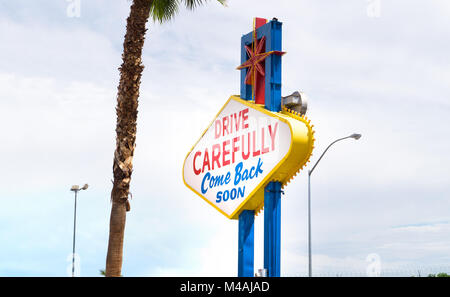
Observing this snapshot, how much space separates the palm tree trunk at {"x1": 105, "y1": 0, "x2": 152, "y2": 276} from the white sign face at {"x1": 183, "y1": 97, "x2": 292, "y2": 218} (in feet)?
7.52

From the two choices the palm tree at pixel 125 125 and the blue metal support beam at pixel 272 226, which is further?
the palm tree at pixel 125 125

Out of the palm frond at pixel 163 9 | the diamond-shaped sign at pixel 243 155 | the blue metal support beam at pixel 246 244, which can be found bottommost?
the blue metal support beam at pixel 246 244

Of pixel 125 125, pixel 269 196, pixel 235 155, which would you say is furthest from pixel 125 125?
pixel 269 196

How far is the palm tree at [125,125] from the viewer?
18.5 metres

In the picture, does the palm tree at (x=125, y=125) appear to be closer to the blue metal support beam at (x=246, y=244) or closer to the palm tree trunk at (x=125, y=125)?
the palm tree trunk at (x=125, y=125)

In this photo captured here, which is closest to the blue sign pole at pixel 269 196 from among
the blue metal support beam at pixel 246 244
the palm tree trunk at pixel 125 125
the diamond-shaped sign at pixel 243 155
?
the blue metal support beam at pixel 246 244

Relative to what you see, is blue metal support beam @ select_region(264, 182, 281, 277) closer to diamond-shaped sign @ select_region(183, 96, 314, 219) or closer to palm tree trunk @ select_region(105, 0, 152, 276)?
diamond-shaped sign @ select_region(183, 96, 314, 219)

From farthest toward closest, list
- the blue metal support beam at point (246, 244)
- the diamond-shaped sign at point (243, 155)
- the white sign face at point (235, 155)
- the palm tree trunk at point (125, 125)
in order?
the palm tree trunk at point (125, 125)
the blue metal support beam at point (246, 244)
the white sign face at point (235, 155)
the diamond-shaped sign at point (243, 155)

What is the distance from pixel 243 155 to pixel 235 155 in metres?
0.46

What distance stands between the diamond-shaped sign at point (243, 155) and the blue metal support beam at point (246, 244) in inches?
10.4

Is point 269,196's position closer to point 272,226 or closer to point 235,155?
point 272,226

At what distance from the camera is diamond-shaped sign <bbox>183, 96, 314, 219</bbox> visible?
15547mm
